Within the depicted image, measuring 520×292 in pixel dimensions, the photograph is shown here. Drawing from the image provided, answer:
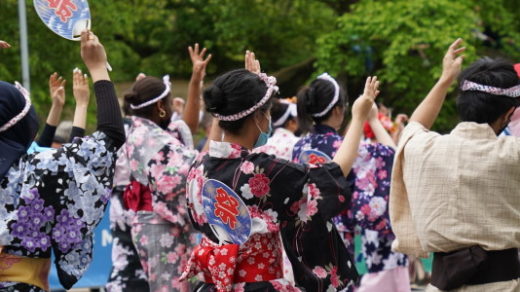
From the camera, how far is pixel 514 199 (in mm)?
3227

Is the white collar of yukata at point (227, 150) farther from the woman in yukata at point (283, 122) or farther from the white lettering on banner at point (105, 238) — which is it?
the white lettering on banner at point (105, 238)

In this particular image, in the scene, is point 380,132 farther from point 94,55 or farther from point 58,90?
point 94,55

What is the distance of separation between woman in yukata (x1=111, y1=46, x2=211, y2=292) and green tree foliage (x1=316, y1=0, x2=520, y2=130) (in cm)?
757

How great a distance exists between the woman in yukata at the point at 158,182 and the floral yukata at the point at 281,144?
2.79 ft

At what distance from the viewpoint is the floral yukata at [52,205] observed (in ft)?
10.2

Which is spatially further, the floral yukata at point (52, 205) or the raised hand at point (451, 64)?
the raised hand at point (451, 64)

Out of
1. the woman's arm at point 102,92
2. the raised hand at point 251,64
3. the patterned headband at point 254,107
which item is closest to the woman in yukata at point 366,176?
the raised hand at point 251,64

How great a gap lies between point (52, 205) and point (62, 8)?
0.82m

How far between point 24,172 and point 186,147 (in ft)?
6.86

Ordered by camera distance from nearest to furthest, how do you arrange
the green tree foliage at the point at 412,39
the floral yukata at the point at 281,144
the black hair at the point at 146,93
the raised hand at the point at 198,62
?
the raised hand at the point at 198,62
the black hair at the point at 146,93
the floral yukata at the point at 281,144
the green tree foliage at the point at 412,39

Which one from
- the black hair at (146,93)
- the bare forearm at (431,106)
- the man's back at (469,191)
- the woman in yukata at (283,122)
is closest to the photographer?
the man's back at (469,191)

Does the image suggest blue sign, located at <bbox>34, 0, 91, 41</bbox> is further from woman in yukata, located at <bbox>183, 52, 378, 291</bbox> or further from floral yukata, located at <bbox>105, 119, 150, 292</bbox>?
floral yukata, located at <bbox>105, 119, 150, 292</bbox>

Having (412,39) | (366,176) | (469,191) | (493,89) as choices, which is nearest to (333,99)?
(366,176)

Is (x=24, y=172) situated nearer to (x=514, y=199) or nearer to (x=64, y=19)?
(x=64, y=19)
